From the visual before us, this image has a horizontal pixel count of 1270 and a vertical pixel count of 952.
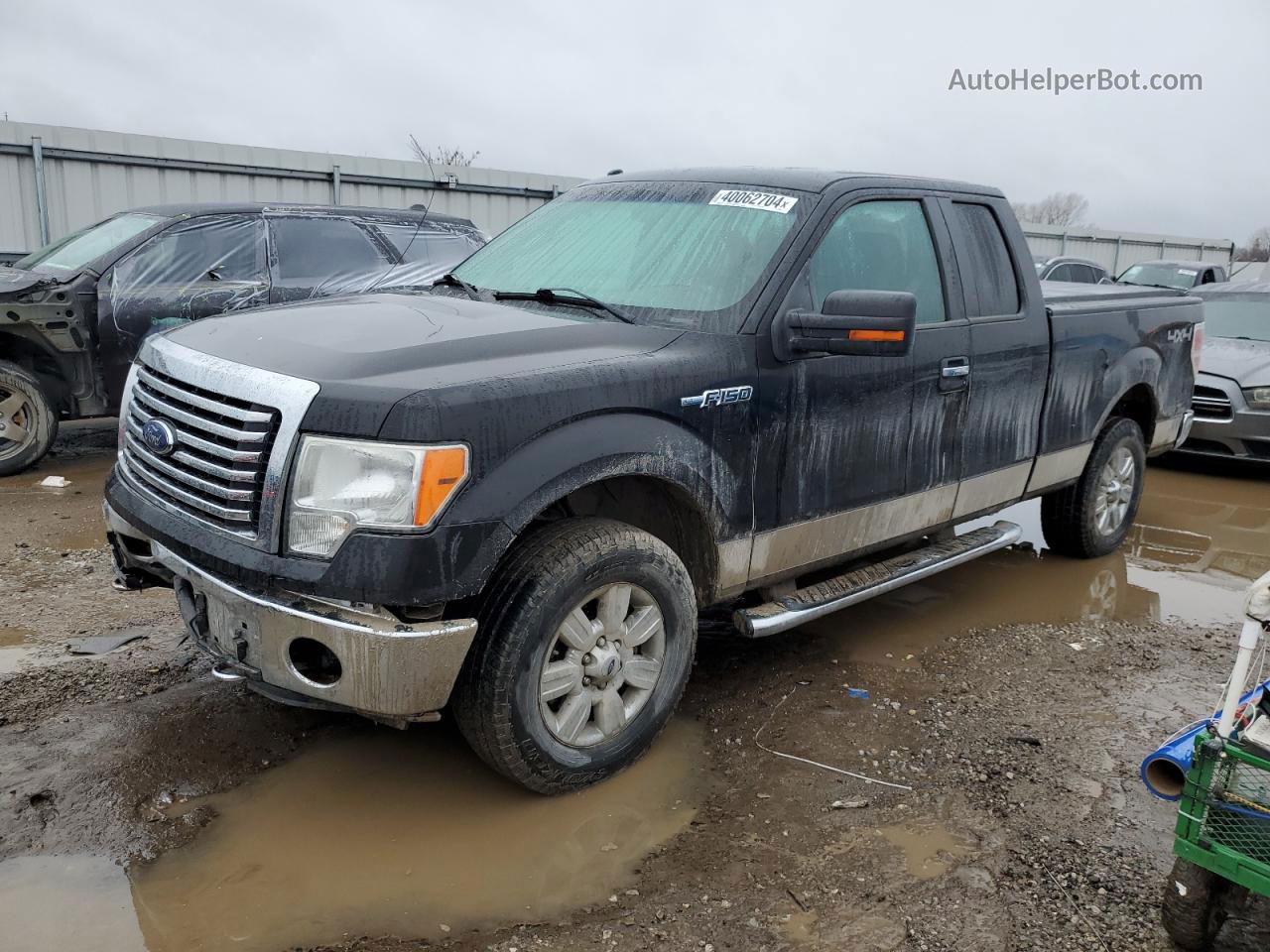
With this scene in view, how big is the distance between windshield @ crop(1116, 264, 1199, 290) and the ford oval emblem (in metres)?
17.8

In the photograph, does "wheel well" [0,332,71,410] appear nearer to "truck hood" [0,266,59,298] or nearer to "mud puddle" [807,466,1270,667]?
"truck hood" [0,266,59,298]

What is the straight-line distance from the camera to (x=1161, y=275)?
58.4 ft

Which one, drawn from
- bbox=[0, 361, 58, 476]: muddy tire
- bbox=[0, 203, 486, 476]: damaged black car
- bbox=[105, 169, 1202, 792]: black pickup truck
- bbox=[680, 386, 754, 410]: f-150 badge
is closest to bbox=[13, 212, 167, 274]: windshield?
bbox=[0, 203, 486, 476]: damaged black car

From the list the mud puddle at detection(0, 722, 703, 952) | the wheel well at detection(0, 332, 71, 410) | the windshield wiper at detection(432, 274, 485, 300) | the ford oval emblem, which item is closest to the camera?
the mud puddle at detection(0, 722, 703, 952)

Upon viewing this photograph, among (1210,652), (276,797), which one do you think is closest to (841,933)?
(276,797)

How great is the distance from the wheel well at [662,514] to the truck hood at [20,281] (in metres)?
5.20

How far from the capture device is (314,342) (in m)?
2.99

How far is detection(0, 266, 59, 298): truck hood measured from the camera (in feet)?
21.7

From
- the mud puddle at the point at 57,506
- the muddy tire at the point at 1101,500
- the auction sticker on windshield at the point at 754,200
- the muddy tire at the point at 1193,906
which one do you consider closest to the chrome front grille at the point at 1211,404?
the muddy tire at the point at 1101,500

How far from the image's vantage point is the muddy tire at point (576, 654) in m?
2.85

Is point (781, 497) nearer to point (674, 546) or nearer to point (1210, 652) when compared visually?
point (674, 546)

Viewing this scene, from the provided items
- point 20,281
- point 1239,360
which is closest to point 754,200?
point 20,281

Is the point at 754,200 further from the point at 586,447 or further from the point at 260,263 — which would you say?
the point at 260,263

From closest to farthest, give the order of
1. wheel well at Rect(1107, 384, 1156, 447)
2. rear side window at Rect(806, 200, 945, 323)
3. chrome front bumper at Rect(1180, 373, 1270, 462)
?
rear side window at Rect(806, 200, 945, 323), wheel well at Rect(1107, 384, 1156, 447), chrome front bumper at Rect(1180, 373, 1270, 462)
